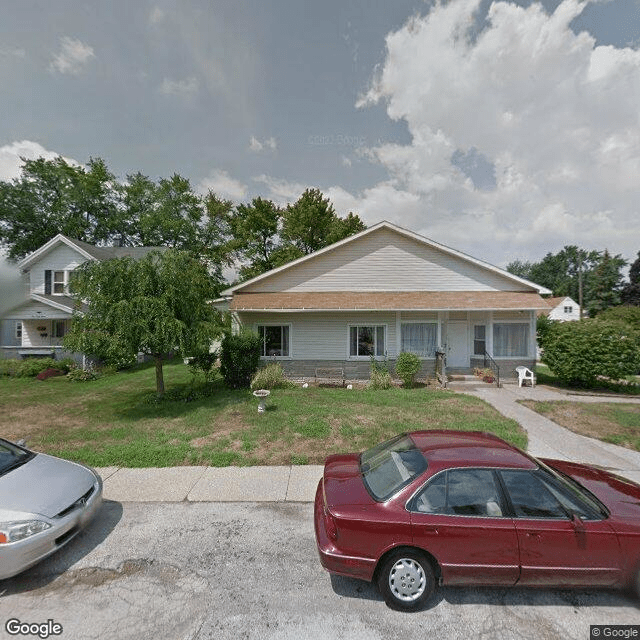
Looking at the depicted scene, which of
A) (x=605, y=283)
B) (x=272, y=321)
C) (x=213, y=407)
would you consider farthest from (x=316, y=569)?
(x=605, y=283)

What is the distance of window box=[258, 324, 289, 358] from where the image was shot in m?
14.1

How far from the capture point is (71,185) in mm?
30797

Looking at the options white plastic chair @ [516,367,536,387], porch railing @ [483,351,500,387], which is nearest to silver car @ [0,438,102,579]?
porch railing @ [483,351,500,387]

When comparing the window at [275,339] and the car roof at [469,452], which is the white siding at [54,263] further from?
the car roof at [469,452]

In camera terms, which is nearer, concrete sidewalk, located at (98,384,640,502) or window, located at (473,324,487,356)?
concrete sidewalk, located at (98,384,640,502)

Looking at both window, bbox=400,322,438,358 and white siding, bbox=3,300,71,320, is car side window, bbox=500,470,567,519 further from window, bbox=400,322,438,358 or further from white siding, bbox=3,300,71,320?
white siding, bbox=3,300,71,320

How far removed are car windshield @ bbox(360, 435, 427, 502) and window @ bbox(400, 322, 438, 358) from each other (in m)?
10.1

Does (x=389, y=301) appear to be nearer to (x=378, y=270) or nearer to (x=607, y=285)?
(x=378, y=270)

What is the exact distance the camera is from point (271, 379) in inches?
487

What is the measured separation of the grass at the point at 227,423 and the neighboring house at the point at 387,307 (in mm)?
2647

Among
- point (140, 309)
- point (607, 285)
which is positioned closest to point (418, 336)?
point (140, 309)

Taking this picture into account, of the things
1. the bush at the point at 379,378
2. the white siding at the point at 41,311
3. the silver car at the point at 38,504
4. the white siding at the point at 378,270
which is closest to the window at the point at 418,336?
the bush at the point at 379,378

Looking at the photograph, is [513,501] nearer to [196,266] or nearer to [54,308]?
[196,266]

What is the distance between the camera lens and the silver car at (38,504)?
3.20m
